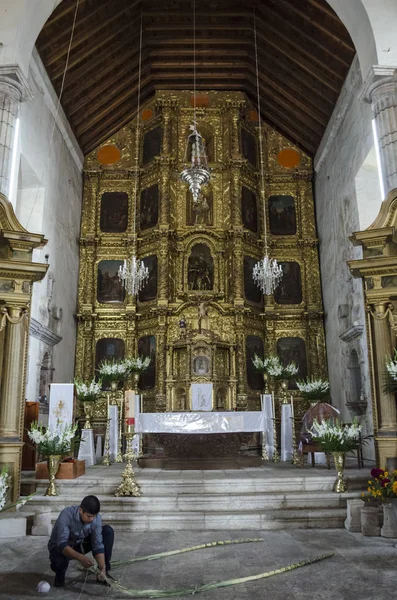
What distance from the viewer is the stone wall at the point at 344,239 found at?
12.2 m

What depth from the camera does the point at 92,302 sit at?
52.5 ft

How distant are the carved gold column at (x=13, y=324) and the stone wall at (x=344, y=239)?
7496mm

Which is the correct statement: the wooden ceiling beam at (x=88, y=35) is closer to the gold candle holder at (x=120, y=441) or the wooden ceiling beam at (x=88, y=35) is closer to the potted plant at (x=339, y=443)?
the gold candle holder at (x=120, y=441)

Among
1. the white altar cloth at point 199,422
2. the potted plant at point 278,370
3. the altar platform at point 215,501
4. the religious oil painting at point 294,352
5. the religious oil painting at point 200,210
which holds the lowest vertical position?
the altar platform at point 215,501

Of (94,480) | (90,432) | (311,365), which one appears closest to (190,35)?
(311,365)

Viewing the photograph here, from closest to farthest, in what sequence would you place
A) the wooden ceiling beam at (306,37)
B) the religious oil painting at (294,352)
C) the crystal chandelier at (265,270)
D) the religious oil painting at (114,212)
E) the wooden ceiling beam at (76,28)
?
1. the wooden ceiling beam at (76,28)
2. the crystal chandelier at (265,270)
3. the wooden ceiling beam at (306,37)
4. the religious oil painting at (294,352)
5. the religious oil painting at (114,212)

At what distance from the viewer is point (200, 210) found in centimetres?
1634

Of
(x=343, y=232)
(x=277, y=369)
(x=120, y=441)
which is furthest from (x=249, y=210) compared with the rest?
(x=120, y=441)

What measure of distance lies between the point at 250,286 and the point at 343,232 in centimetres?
340

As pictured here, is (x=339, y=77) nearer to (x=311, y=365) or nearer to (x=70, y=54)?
(x=70, y=54)

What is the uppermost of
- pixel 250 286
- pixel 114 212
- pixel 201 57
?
pixel 201 57

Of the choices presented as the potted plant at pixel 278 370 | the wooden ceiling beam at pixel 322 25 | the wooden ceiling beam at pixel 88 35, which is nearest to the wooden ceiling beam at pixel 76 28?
the wooden ceiling beam at pixel 88 35

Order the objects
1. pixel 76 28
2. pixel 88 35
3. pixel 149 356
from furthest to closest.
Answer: pixel 149 356 < pixel 88 35 < pixel 76 28

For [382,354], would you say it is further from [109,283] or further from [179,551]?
[109,283]
